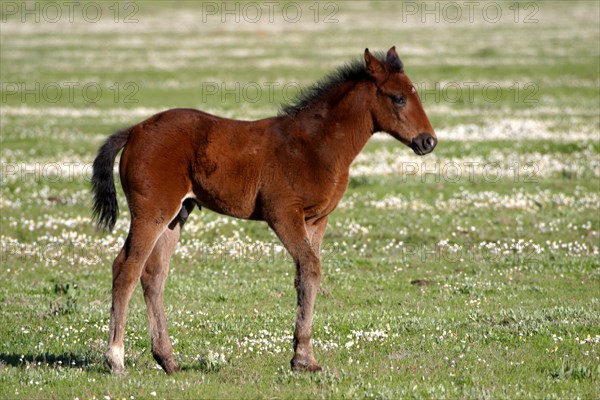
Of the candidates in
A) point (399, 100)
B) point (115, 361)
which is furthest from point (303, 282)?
point (399, 100)

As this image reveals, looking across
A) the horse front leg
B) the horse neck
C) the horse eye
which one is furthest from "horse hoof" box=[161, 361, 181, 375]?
the horse eye

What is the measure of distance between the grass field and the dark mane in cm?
290

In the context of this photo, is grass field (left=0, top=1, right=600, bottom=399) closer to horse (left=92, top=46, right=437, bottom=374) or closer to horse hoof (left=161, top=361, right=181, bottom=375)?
horse hoof (left=161, top=361, right=181, bottom=375)

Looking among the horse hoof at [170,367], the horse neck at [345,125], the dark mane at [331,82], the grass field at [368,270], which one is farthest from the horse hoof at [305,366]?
the dark mane at [331,82]

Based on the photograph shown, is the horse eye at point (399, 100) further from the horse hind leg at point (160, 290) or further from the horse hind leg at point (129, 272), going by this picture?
the horse hind leg at point (129, 272)

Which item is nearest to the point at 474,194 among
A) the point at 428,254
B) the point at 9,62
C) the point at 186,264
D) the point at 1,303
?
the point at 428,254

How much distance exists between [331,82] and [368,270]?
6.63 m

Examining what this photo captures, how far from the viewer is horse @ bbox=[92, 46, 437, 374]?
10281 mm

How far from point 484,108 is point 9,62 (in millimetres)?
35264

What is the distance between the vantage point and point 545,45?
7150 cm

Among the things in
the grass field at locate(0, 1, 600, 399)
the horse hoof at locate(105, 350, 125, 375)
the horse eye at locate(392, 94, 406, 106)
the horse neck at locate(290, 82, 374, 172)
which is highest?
the horse eye at locate(392, 94, 406, 106)

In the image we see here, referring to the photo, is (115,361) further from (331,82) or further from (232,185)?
(331,82)

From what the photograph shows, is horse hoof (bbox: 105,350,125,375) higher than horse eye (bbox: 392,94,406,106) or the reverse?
the reverse

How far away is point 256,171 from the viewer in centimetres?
1059
